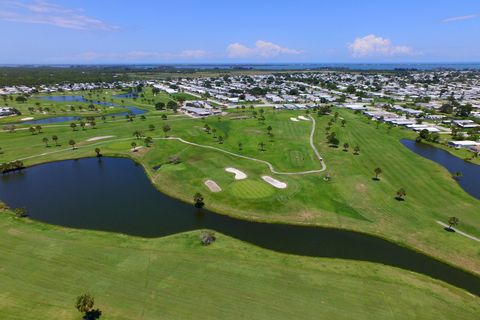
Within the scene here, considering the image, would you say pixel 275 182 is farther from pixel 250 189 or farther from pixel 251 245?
pixel 251 245

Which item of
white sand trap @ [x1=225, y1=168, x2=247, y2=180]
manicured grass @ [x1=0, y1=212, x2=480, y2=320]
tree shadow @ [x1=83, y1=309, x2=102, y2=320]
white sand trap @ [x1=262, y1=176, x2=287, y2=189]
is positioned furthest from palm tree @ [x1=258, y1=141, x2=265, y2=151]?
tree shadow @ [x1=83, y1=309, x2=102, y2=320]

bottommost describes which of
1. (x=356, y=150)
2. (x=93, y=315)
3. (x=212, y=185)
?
(x=93, y=315)

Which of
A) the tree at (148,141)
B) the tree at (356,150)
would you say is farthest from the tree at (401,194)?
the tree at (148,141)

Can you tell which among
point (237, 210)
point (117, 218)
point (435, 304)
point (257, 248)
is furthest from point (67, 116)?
point (435, 304)

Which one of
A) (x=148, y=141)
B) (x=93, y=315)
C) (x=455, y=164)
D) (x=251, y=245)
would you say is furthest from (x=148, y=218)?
(x=455, y=164)

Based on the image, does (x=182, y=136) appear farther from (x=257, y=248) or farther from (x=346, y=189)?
(x=257, y=248)

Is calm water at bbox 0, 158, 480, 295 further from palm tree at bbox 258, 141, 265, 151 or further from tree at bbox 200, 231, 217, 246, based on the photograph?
Answer: palm tree at bbox 258, 141, 265, 151
